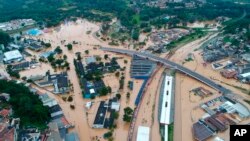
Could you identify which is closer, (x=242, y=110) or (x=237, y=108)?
(x=242, y=110)

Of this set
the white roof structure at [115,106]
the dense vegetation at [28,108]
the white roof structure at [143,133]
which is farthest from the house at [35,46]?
the white roof structure at [143,133]

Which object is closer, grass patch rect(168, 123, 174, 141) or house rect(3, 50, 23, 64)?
grass patch rect(168, 123, 174, 141)

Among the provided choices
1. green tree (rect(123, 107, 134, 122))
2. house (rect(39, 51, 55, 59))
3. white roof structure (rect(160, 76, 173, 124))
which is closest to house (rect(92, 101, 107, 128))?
green tree (rect(123, 107, 134, 122))

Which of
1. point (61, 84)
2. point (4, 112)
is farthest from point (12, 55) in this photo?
point (4, 112)

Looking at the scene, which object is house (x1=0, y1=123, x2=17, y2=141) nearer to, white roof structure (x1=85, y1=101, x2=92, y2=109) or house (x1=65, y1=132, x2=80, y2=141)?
house (x1=65, y1=132, x2=80, y2=141)

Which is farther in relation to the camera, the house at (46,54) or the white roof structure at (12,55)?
the house at (46,54)

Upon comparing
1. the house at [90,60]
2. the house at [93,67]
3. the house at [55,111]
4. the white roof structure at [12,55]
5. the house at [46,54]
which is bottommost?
the house at [55,111]

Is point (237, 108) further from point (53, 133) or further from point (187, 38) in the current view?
point (187, 38)

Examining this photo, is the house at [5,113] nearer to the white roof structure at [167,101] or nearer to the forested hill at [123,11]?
the white roof structure at [167,101]
